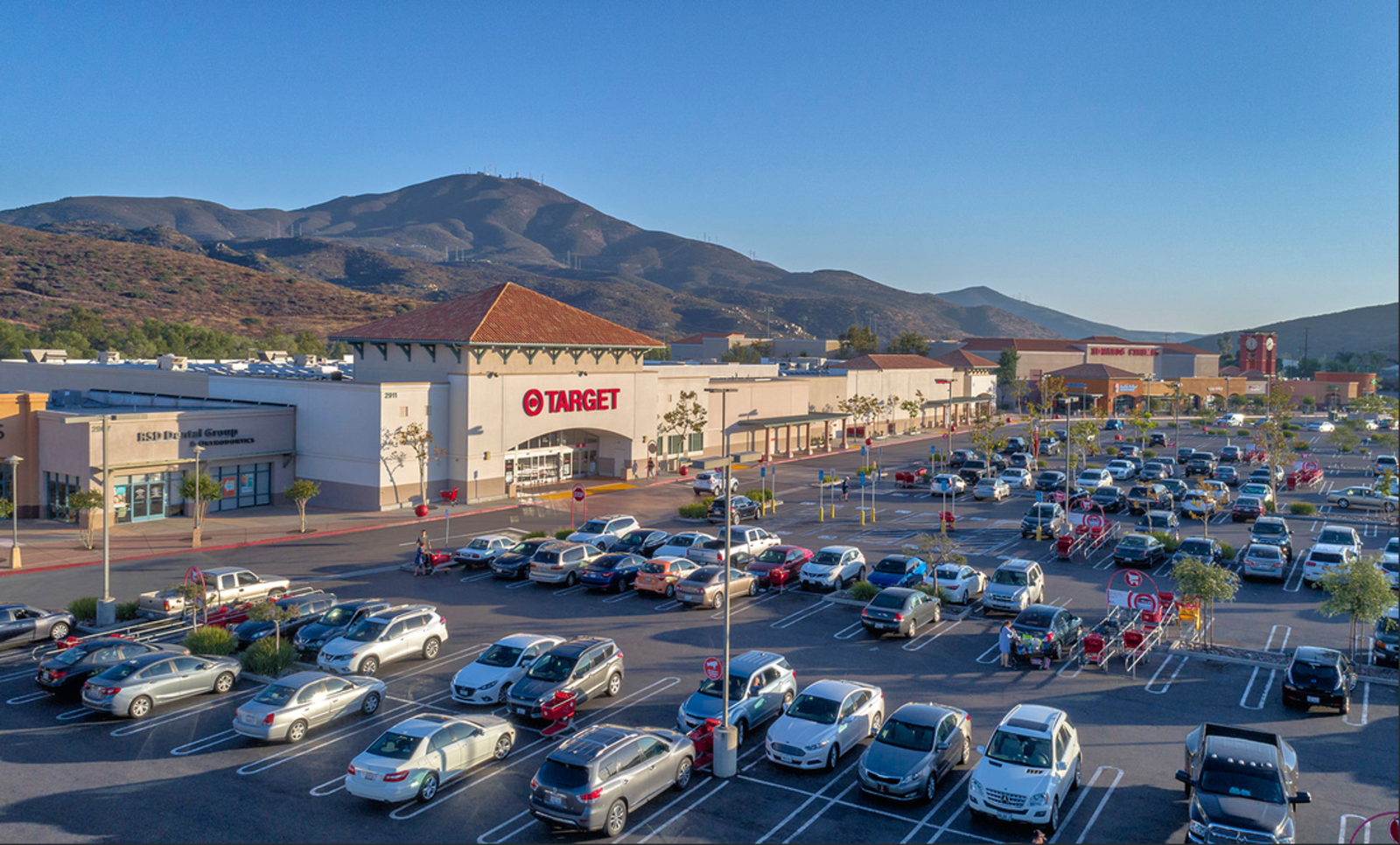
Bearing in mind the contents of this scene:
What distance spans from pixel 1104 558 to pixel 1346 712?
57.2 feet

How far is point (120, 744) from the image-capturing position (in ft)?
63.9

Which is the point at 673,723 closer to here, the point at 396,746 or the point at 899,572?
the point at 396,746

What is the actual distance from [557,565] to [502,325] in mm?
23342

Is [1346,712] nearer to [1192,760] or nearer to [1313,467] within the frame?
[1192,760]

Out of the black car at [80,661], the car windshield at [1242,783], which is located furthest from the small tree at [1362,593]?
the black car at [80,661]

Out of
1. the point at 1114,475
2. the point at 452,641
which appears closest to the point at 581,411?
the point at 452,641

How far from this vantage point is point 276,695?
19828 millimetres

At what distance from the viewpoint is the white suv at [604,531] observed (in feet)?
127

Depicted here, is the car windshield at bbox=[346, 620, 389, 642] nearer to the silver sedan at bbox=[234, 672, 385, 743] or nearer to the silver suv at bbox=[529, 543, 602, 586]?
the silver sedan at bbox=[234, 672, 385, 743]

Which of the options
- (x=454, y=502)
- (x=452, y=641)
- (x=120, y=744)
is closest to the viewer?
(x=120, y=744)

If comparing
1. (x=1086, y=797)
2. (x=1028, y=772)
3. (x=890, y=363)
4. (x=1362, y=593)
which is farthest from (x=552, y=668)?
(x=890, y=363)

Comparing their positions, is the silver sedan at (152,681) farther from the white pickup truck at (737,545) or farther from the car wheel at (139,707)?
the white pickup truck at (737,545)

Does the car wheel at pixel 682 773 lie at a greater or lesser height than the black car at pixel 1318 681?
lesser

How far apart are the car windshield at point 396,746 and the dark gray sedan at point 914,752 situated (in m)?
8.01
